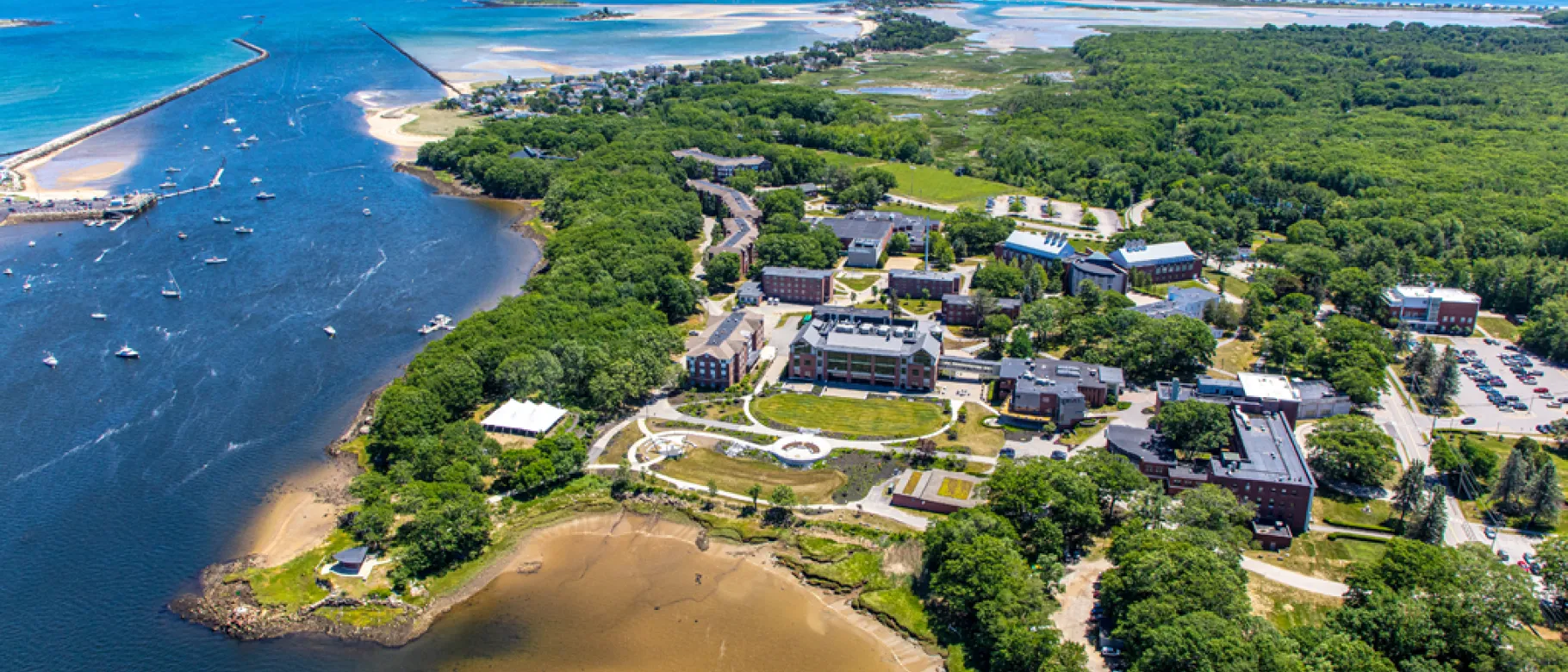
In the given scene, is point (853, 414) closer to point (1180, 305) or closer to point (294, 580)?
point (1180, 305)

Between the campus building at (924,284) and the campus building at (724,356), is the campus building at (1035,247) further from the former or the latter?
the campus building at (724,356)

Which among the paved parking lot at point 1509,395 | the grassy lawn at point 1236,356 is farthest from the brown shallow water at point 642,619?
the paved parking lot at point 1509,395

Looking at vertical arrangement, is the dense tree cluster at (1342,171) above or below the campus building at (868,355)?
above

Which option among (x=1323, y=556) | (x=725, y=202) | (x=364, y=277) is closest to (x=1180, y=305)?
(x=1323, y=556)

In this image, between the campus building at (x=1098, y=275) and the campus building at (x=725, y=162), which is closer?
the campus building at (x=1098, y=275)

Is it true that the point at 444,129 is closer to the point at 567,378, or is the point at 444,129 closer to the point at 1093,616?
the point at 567,378

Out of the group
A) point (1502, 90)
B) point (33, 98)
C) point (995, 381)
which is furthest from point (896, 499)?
point (33, 98)

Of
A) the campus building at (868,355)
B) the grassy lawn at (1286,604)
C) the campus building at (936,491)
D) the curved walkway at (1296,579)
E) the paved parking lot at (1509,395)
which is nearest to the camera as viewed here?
the grassy lawn at (1286,604)
